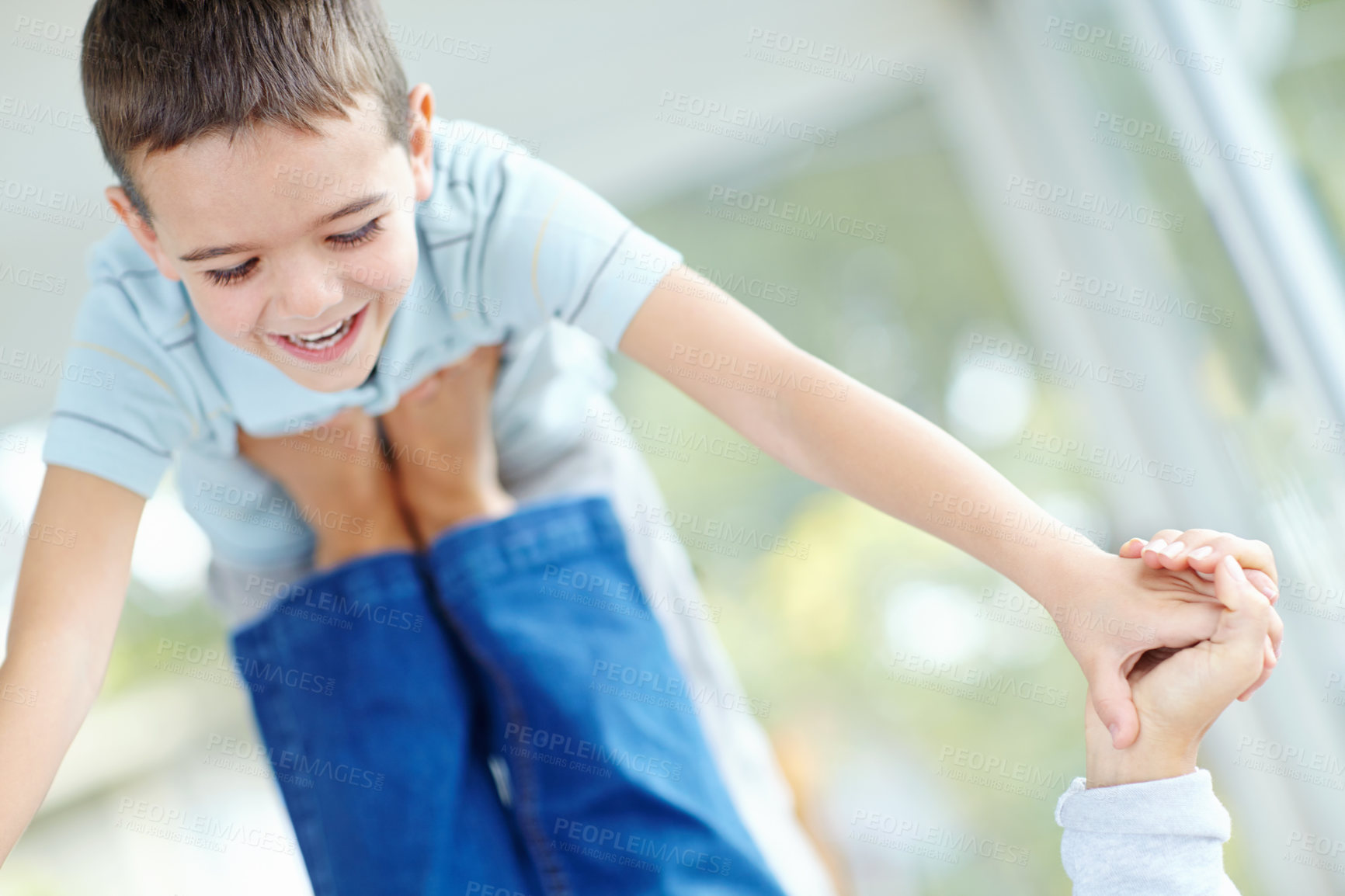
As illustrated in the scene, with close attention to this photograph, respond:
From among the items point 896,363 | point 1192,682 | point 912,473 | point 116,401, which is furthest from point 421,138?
point 896,363

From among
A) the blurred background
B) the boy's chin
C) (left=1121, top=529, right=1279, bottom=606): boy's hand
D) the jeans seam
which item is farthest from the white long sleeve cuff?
the blurred background

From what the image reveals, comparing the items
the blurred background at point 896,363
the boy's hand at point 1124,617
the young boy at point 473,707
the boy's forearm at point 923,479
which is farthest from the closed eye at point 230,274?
the blurred background at point 896,363

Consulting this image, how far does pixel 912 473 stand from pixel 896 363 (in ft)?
3.92

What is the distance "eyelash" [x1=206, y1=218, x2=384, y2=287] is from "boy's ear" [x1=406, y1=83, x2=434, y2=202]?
79mm

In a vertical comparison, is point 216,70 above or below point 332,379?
above

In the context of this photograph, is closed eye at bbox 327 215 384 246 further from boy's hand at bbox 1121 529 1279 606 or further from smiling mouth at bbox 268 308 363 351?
boy's hand at bbox 1121 529 1279 606

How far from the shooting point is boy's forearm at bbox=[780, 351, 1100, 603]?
73cm

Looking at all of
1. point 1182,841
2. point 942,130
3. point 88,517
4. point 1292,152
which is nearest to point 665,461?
point 942,130

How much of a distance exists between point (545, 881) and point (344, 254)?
2.00 ft

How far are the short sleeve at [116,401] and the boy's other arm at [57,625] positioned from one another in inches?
0.6

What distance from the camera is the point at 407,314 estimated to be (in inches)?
39.1

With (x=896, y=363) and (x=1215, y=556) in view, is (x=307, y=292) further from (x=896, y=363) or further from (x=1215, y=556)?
(x=896, y=363)

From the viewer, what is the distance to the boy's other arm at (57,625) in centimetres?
81

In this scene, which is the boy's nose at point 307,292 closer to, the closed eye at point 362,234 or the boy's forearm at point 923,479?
the closed eye at point 362,234
